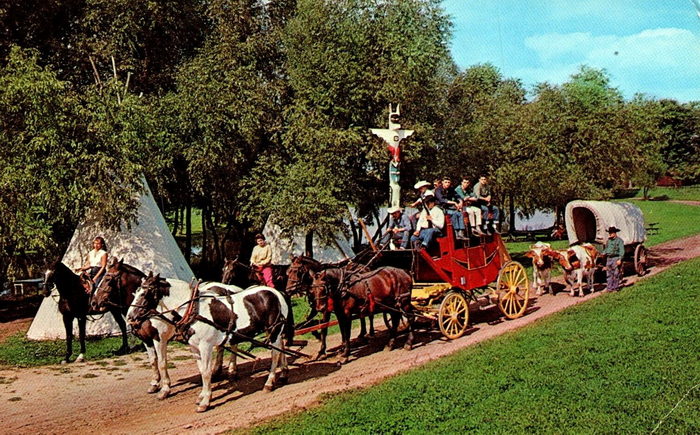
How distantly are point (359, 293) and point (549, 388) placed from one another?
4.43 m

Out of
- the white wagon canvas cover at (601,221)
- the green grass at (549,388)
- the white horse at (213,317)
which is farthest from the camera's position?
the white wagon canvas cover at (601,221)

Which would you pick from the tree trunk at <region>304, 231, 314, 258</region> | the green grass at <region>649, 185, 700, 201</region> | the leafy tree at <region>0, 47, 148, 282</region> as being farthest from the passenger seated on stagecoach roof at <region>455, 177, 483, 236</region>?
the green grass at <region>649, 185, 700, 201</region>

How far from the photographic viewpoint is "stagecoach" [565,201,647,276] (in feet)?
63.7

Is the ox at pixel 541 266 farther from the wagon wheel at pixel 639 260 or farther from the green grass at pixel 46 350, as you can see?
the green grass at pixel 46 350

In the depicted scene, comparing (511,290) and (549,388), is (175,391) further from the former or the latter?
(511,290)

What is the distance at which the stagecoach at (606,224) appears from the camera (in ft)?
63.7

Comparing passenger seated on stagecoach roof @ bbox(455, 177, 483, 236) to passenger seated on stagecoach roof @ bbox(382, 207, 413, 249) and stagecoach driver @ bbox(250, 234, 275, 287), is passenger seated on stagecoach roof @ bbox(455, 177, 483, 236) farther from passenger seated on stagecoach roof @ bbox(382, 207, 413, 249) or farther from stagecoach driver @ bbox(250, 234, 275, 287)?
stagecoach driver @ bbox(250, 234, 275, 287)

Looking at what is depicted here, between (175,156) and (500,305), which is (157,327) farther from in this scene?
(175,156)

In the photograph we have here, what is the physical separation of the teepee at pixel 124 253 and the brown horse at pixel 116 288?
17.5 feet

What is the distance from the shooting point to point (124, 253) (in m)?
17.4

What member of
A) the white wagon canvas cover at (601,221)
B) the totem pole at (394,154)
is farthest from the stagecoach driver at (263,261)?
the white wagon canvas cover at (601,221)

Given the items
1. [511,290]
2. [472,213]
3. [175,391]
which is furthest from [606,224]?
[175,391]

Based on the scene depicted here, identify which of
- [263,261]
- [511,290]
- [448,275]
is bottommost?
[511,290]

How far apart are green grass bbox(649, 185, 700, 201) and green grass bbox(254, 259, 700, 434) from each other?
38233 mm
